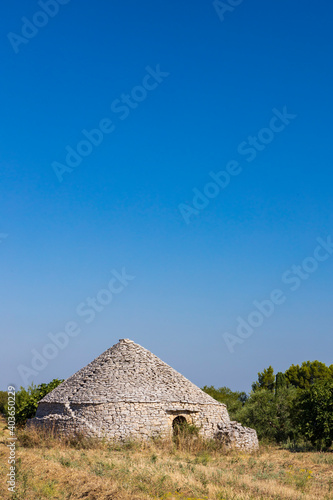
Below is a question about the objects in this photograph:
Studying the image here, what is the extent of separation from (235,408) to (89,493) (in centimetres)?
2003

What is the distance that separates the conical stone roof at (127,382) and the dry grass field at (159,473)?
77.3 inches

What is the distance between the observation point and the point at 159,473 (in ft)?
38.0

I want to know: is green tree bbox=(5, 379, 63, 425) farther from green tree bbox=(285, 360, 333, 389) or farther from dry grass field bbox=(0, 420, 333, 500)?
green tree bbox=(285, 360, 333, 389)

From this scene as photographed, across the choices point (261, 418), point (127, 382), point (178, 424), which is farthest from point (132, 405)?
point (261, 418)

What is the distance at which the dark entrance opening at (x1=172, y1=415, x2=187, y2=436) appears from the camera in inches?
747

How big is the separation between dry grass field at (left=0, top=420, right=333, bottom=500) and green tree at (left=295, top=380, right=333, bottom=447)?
2.56 m

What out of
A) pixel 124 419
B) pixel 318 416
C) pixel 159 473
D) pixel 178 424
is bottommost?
pixel 159 473

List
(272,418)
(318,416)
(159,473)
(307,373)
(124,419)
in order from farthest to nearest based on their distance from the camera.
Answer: (307,373)
(272,418)
(318,416)
(124,419)
(159,473)

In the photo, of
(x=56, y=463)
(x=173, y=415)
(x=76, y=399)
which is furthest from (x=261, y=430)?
(x=56, y=463)

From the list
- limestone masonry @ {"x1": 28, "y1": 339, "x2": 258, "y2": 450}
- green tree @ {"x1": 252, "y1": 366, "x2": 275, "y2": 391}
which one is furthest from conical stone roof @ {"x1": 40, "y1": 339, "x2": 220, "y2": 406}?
green tree @ {"x1": 252, "y1": 366, "x2": 275, "y2": 391}

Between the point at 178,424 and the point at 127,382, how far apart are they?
2880 mm

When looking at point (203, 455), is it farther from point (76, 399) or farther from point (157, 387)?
point (76, 399)

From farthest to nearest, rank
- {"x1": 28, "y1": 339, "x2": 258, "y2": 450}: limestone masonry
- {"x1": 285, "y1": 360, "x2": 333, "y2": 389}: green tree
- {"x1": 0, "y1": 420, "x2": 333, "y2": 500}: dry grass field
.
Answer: {"x1": 285, "y1": 360, "x2": 333, "y2": 389}: green tree < {"x1": 28, "y1": 339, "x2": 258, "y2": 450}: limestone masonry < {"x1": 0, "y1": 420, "x2": 333, "y2": 500}: dry grass field

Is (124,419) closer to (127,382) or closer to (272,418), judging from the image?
(127,382)
